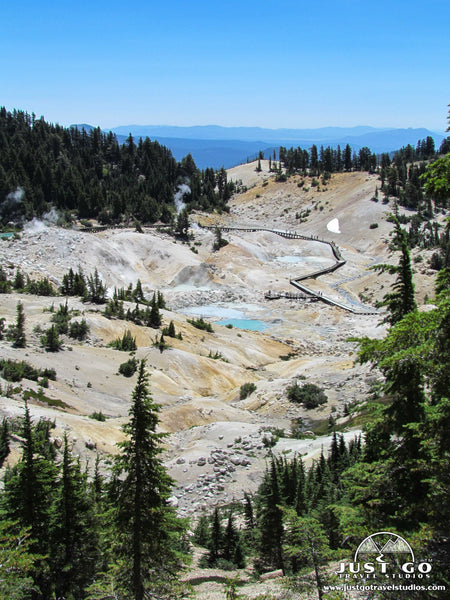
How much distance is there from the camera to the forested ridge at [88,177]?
10400cm


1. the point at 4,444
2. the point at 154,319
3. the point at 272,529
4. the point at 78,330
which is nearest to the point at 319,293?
the point at 154,319

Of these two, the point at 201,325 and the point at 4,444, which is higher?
the point at 4,444

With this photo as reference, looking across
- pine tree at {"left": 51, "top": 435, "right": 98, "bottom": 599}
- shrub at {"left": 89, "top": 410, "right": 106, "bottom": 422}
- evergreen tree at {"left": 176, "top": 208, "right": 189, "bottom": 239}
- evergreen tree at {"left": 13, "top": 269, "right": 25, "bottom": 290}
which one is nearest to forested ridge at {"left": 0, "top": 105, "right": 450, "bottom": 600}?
pine tree at {"left": 51, "top": 435, "right": 98, "bottom": 599}

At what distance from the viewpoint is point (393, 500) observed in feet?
36.8

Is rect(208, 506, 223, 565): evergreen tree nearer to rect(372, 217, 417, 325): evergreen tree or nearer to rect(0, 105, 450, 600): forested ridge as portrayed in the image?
rect(0, 105, 450, 600): forested ridge

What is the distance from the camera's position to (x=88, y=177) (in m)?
122

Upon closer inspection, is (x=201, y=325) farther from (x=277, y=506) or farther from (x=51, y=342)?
(x=277, y=506)

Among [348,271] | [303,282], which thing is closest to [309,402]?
[303,282]

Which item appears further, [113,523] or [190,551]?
[190,551]

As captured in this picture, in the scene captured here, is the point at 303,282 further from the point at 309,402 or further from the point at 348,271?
the point at 309,402

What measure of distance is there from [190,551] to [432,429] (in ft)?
37.7

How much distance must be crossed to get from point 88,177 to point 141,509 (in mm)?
121050

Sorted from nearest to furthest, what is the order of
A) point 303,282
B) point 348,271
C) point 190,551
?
1. point 190,551
2. point 303,282
3. point 348,271

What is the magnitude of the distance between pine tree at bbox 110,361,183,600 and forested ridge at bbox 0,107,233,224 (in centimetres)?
9368
